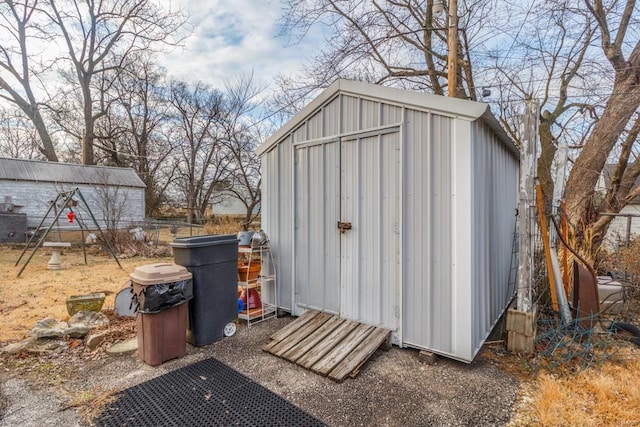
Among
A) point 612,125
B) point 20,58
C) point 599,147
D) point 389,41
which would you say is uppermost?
point 20,58

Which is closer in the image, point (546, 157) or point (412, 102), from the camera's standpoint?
point (412, 102)

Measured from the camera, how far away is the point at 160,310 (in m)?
2.73

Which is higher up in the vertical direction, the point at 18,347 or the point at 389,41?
the point at 389,41

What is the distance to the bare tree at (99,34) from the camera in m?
15.2

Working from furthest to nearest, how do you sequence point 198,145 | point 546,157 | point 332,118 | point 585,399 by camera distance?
1. point 198,145
2. point 546,157
3. point 332,118
4. point 585,399

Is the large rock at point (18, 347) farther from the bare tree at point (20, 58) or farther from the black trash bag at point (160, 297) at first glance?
the bare tree at point (20, 58)

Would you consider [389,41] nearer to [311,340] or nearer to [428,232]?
[428,232]

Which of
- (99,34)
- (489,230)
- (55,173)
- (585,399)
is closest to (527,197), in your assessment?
(489,230)

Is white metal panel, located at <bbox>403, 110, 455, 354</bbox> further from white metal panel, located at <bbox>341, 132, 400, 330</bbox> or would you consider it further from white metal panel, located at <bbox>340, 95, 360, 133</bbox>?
white metal panel, located at <bbox>340, 95, 360, 133</bbox>

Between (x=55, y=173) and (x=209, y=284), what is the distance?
13964mm

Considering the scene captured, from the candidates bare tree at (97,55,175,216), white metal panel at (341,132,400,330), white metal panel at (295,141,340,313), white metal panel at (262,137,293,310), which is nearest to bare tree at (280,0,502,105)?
white metal panel at (262,137,293,310)

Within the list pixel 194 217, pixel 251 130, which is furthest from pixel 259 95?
pixel 194 217

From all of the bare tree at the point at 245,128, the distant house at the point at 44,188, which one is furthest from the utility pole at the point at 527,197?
the bare tree at the point at 245,128

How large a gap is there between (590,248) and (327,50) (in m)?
7.10
